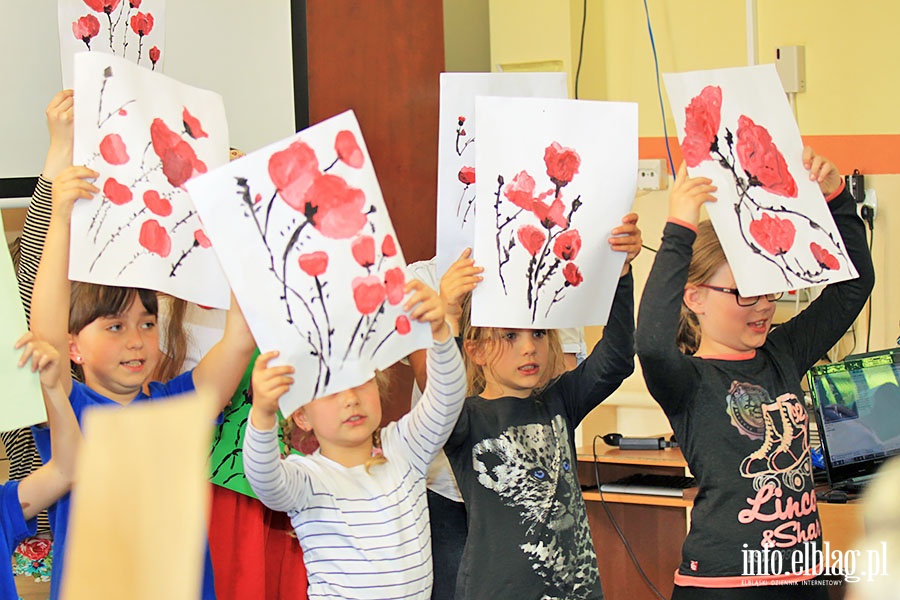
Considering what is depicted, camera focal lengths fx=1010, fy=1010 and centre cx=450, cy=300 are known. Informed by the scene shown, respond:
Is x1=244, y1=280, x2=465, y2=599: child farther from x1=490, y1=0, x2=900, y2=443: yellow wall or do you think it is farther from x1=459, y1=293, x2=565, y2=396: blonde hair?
x1=490, y1=0, x2=900, y2=443: yellow wall

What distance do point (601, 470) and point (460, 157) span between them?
144 centimetres

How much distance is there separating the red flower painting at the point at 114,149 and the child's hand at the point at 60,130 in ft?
0.21

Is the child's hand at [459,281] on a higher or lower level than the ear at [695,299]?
higher

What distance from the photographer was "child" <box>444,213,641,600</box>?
5.29 ft

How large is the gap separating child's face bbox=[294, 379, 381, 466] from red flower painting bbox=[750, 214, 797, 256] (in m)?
0.72

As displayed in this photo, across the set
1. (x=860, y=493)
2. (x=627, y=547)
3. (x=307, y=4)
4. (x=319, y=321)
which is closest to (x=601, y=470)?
(x=627, y=547)

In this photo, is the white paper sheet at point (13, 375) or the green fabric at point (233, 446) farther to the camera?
the green fabric at point (233, 446)

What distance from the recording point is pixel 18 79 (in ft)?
6.42

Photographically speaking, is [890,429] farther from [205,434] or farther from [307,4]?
[205,434]

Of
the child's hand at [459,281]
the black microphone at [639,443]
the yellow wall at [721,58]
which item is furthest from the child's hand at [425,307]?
the yellow wall at [721,58]

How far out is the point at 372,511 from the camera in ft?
4.96

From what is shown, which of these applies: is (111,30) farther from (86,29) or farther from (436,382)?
(436,382)

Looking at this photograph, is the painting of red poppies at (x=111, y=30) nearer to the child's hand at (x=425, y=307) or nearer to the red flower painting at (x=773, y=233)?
the child's hand at (x=425, y=307)

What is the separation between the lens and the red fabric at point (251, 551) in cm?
174
